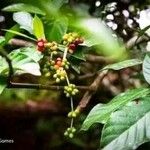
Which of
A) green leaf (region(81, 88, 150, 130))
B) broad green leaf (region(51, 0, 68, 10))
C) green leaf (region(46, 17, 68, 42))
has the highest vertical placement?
broad green leaf (region(51, 0, 68, 10))

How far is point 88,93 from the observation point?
1.00m

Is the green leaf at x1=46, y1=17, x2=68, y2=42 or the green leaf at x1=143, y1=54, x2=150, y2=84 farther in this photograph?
the green leaf at x1=46, y1=17, x2=68, y2=42

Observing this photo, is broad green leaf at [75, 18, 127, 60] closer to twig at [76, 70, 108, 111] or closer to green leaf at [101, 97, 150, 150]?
twig at [76, 70, 108, 111]

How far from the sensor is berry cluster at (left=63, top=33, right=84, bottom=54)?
936 mm

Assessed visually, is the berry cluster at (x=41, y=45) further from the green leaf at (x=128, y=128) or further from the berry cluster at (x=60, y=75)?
the green leaf at (x=128, y=128)

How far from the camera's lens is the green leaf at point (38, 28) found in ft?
3.02

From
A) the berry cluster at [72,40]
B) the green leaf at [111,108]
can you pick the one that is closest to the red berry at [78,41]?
the berry cluster at [72,40]

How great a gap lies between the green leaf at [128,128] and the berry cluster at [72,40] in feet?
0.87

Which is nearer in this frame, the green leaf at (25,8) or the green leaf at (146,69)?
the green leaf at (146,69)

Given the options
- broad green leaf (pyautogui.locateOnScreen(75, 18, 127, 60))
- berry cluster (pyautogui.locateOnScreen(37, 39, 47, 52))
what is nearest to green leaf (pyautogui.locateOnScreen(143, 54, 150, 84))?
broad green leaf (pyautogui.locateOnScreen(75, 18, 127, 60))

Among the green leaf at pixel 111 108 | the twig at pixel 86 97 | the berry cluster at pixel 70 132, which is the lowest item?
the berry cluster at pixel 70 132

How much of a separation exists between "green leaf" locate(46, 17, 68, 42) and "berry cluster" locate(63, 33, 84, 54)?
2cm

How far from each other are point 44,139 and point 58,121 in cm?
13

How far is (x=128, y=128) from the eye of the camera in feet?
2.32
